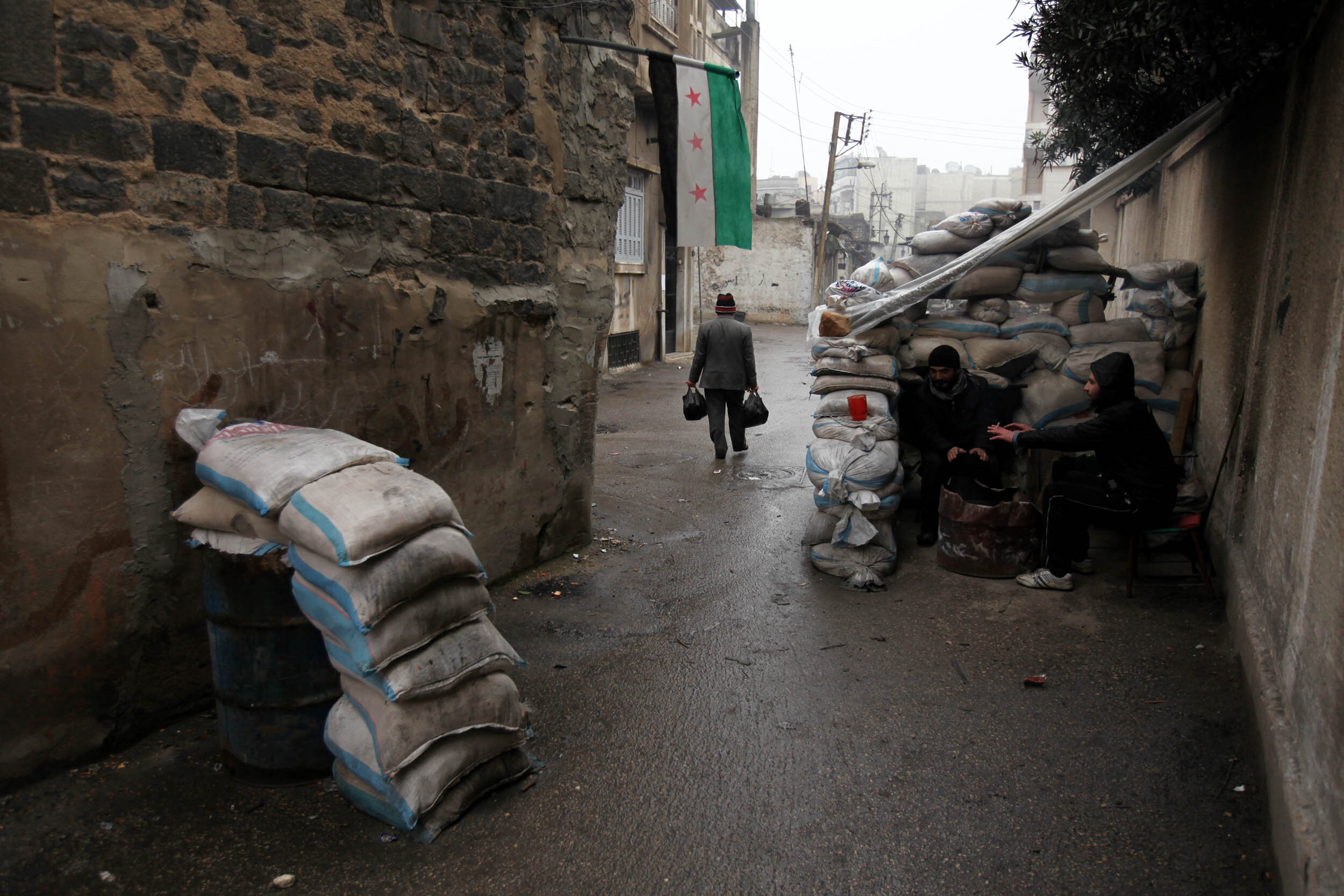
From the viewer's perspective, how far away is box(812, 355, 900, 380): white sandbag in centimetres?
578

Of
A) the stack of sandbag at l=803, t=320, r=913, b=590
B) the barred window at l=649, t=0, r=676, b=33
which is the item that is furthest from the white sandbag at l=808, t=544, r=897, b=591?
the barred window at l=649, t=0, r=676, b=33

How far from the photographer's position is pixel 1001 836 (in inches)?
108

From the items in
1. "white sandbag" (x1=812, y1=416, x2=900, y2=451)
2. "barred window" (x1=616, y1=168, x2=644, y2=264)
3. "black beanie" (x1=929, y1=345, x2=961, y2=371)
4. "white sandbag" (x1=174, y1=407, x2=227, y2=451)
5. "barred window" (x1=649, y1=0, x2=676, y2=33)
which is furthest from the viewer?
"barred window" (x1=649, y1=0, x2=676, y2=33)

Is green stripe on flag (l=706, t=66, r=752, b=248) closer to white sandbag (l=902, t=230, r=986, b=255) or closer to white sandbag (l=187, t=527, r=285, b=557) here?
white sandbag (l=902, t=230, r=986, b=255)

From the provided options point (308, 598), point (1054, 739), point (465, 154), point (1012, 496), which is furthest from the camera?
point (1012, 496)

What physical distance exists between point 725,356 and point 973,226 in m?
2.60

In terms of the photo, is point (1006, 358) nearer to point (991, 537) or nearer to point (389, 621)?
point (991, 537)

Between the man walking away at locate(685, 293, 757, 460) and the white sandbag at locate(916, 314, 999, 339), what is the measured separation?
198 centimetres

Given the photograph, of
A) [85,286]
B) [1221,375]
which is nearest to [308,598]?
[85,286]

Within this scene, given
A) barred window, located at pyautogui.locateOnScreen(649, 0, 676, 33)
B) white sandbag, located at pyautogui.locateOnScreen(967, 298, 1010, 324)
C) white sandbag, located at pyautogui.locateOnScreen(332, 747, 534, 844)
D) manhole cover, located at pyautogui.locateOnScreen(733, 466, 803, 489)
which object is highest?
barred window, located at pyautogui.locateOnScreen(649, 0, 676, 33)

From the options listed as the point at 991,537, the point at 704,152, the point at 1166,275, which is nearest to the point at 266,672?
the point at 704,152

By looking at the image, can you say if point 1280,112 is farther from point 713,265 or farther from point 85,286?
point 713,265

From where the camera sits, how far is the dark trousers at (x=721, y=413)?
8203 mm

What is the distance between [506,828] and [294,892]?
64 cm
